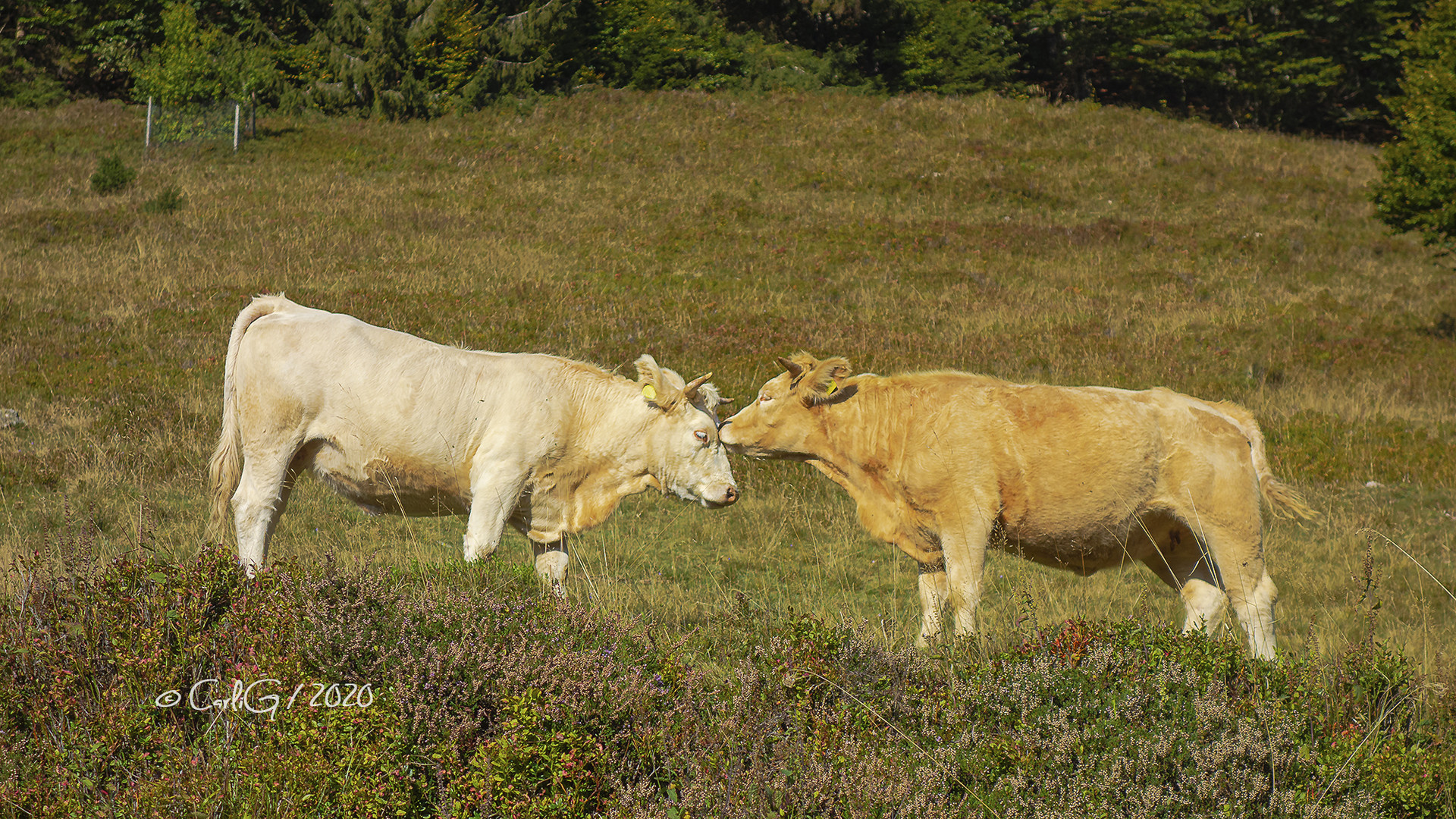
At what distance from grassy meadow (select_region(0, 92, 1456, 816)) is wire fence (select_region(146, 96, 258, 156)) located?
3.89ft

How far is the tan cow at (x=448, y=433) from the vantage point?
623 cm

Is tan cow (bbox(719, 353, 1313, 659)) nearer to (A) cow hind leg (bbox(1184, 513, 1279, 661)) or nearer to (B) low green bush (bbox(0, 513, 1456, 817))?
(A) cow hind leg (bbox(1184, 513, 1279, 661))

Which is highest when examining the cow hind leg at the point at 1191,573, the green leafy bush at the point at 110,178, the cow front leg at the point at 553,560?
the cow hind leg at the point at 1191,573

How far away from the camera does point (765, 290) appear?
741 inches

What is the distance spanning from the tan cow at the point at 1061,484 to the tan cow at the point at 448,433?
1.05 m

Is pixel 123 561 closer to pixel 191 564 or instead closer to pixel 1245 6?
pixel 191 564

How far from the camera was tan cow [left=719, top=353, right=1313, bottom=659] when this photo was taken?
572 cm

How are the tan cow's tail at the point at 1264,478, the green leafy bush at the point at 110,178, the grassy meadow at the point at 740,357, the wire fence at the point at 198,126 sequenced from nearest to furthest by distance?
1. the grassy meadow at the point at 740,357
2. the tan cow's tail at the point at 1264,478
3. the green leafy bush at the point at 110,178
4. the wire fence at the point at 198,126

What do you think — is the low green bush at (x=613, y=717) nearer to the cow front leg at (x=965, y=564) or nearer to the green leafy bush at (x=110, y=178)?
the cow front leg at (x=965, y=564)

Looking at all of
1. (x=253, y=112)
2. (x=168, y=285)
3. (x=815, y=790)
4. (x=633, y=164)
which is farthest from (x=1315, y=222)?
(x=253, y=112)

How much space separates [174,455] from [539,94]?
3093 centimetres

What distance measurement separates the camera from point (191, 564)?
492 cm

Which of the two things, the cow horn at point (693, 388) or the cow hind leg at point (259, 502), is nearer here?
the cow hind leg at point (259, 502)

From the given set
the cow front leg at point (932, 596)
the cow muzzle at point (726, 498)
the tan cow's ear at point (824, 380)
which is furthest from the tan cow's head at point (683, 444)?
the cow front leg at point (932, 596)
